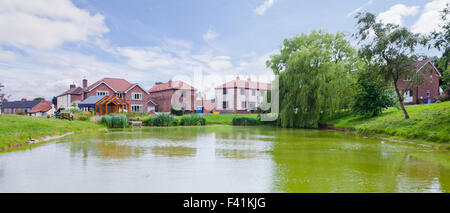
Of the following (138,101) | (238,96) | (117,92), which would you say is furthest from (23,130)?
(238,96)

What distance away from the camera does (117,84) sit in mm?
48406

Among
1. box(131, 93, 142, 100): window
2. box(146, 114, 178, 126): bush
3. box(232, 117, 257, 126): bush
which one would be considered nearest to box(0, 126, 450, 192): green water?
box(146, 114, 178, 126): bush

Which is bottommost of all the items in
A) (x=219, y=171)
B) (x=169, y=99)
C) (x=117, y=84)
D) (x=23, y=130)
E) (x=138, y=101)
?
(x=219, y=171)

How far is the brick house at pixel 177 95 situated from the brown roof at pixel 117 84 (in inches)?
202

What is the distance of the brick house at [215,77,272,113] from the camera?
2205 inches

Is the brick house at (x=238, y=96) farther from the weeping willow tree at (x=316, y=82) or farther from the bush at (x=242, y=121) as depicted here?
the weeping willow tree at (x=316, y=82)

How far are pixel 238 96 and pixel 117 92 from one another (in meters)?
22.4

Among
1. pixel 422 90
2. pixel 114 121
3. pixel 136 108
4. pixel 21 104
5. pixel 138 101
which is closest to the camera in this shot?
pixel 114 121

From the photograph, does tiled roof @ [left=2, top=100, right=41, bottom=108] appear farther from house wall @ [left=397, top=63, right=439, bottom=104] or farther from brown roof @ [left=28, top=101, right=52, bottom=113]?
house wall @ [left=397, top=63, right=439, bottom=104]

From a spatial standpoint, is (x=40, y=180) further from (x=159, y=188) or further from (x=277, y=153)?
(x=277, y=153)

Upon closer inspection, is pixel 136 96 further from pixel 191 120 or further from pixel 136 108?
pixel 191 120

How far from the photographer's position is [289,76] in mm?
30188
